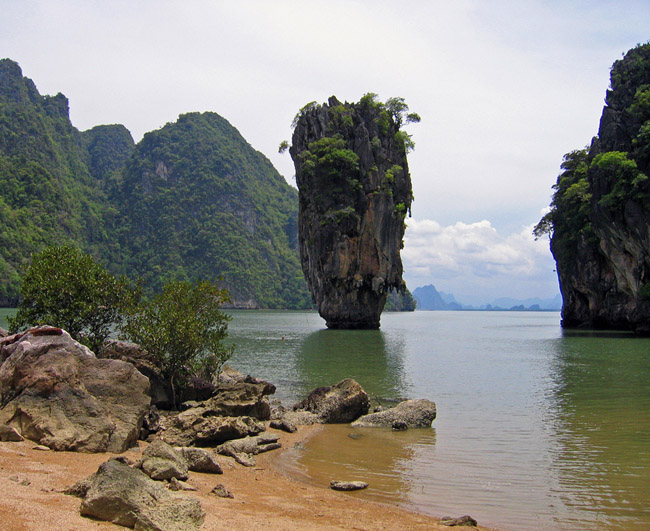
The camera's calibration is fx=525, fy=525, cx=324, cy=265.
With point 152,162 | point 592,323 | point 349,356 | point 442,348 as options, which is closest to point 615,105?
point 592,323

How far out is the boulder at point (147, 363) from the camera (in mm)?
12961

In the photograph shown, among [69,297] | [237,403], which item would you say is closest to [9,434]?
[237,403]

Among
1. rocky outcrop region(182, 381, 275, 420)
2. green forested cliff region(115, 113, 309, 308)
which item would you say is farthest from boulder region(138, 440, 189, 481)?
green forested cliff region(115, 113, 309, 308)

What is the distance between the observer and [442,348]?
35.2m

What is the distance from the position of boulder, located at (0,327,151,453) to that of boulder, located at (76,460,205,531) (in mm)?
2717

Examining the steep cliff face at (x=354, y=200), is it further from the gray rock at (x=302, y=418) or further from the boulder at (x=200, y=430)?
the boulder at (x=200, y=430)

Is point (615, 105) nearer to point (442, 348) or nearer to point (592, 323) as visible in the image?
point (592, 323)

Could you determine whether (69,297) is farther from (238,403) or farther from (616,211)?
(616,211)

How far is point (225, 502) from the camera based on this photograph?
267 inches

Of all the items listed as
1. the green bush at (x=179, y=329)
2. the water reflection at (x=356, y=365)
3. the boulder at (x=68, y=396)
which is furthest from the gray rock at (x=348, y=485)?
the water reflection at (x=356, y=365)

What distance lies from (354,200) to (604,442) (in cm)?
3987

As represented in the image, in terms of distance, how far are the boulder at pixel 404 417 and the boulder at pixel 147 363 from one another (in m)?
4.82

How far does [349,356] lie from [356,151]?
2698cm

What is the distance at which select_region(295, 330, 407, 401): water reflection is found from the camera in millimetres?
18734
